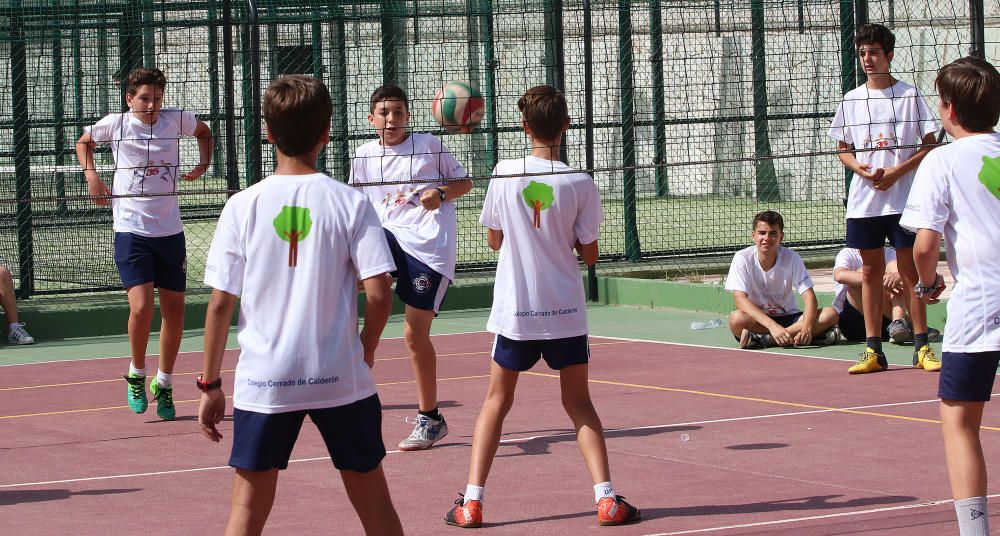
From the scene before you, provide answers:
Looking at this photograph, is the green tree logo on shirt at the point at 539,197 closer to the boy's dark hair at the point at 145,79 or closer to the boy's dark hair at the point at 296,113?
the boy's dark hair at the point at 296,113

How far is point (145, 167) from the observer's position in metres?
8.99

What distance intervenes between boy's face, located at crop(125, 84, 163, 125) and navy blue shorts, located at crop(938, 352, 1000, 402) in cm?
540

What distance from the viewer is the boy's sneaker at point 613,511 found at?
19.2 feet

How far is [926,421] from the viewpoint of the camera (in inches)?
315

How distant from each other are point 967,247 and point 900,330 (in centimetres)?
608

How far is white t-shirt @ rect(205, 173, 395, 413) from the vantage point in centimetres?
438

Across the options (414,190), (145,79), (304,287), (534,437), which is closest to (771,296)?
(534,437)

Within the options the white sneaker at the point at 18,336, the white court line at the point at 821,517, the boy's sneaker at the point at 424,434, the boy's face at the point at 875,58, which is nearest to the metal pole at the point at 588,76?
the boy's face at the point at 875,58

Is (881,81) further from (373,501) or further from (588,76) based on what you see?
(373,501)

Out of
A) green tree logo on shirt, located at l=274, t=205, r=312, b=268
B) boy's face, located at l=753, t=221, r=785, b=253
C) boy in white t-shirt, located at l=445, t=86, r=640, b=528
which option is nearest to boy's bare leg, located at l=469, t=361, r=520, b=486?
boy in white t-shirt, located at l=445, t=86, r=640, b=528

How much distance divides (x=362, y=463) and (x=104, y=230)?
12577 mm

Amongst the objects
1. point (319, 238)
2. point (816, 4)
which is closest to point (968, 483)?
point (319, 238)

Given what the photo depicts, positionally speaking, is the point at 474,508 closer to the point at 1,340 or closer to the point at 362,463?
the point at 362,463

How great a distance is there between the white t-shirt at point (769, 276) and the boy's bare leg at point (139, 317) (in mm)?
4236
